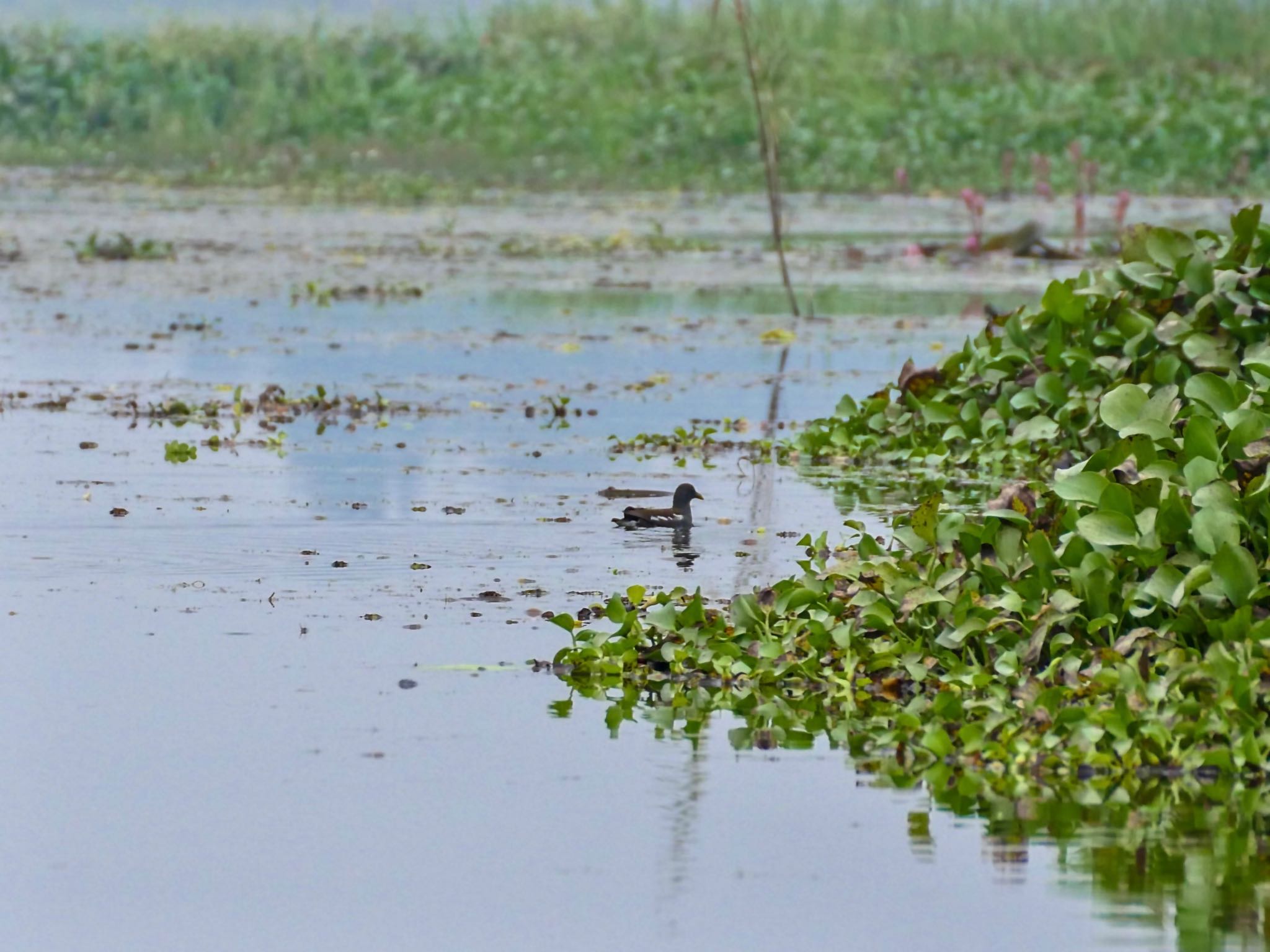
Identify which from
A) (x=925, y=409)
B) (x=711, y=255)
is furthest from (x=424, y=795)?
(x=711, y=255)

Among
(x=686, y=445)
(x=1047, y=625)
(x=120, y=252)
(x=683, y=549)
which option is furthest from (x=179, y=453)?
(x=120, y=252)

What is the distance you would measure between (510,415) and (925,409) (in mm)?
2789

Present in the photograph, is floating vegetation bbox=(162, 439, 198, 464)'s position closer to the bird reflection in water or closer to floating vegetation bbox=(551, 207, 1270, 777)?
the bird reflection in water

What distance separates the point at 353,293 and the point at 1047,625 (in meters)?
16.9

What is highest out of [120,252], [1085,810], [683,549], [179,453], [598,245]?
[598,245]

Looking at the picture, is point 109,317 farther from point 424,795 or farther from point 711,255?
point 424,795

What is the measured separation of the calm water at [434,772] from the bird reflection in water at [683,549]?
69 mm

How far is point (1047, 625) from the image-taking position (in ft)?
24.8

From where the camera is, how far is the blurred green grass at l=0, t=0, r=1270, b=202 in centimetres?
4272

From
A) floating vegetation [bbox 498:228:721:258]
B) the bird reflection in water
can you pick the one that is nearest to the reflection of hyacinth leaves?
the bird reflection in water

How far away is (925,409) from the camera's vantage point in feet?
44.5

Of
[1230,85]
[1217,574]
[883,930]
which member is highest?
[1230,85]

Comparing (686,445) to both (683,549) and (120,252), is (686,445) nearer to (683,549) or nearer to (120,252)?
(683,549)

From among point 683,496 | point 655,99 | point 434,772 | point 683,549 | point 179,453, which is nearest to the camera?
point 434,772
